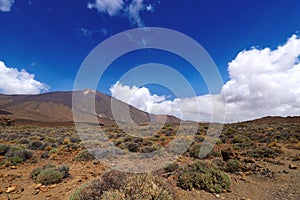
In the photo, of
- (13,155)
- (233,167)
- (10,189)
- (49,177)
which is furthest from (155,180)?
(13,155)

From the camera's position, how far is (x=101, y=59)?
10.5m

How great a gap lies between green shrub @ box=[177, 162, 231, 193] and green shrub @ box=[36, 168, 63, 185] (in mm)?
3707

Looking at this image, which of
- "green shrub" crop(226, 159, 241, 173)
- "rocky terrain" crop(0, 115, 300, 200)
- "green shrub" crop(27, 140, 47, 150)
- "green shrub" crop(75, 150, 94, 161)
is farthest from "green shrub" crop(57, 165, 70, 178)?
"green shrub" crop(27, 140, 47, 150)

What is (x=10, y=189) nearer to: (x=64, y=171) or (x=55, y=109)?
(x=64, y=171)

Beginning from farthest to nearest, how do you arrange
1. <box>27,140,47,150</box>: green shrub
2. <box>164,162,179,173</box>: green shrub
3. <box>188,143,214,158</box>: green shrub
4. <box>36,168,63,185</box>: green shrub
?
<box>27,140,47,150</box>: green shrub
<box>188,143,214,158</box>: green shrub
<box>164,162,179,173</box>: green shrub
<box>36,168,63,185</box>: green shrub

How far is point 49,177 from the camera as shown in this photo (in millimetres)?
5918

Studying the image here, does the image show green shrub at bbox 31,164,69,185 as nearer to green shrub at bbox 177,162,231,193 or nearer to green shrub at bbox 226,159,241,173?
green shrub at bbox 177,162,231,193

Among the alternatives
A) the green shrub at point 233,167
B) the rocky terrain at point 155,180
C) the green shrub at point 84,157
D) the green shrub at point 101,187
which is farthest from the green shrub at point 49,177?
the green shrub at point 233,167

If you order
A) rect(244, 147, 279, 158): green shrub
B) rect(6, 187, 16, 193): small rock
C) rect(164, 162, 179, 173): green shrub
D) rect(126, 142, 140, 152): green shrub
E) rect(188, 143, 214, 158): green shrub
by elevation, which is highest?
rect(244, 147, 279, 158): green shrub

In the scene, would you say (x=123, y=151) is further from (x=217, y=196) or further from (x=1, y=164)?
(x=217, y=196)

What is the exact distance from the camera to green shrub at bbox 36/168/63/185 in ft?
19.1

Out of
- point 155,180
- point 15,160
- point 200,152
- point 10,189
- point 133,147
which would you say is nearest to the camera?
point 155,180

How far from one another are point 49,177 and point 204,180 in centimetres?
469

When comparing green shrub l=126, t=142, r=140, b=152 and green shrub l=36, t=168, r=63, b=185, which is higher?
green shrub l=126, t=142, r=140, b=152
